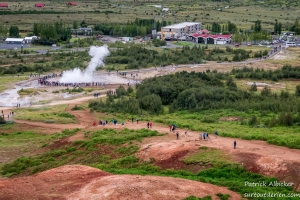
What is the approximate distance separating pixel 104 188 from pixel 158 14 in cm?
15024

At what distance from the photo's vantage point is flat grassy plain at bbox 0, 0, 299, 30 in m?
151

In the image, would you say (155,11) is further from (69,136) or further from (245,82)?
(69,136)

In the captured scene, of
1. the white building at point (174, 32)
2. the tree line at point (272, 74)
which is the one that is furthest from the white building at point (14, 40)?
the tree line at point (272, 74)

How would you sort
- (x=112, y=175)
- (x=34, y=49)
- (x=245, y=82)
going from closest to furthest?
(x=112, y=175) < (x=245, y=82) < (x=34, y=49)

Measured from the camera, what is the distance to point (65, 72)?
7844 cm

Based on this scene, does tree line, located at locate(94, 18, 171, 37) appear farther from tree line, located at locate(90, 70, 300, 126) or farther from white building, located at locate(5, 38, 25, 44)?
tree line, located at locate(90, 70, 300, 126)

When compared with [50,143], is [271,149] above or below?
above

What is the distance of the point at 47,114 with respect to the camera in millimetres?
53375

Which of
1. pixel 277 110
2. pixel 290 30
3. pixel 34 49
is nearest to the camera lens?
pixel 277 110

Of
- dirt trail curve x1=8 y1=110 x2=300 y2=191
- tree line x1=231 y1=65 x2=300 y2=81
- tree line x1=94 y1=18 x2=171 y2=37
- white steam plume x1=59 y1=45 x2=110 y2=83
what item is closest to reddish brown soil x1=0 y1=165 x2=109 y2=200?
dirt trail curve x1=8 y1=110 x2=300 y2=191

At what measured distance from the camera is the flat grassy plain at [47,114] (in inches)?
2004

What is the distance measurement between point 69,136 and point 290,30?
99531mm

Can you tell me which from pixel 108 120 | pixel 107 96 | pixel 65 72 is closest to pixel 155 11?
pixel 65 72

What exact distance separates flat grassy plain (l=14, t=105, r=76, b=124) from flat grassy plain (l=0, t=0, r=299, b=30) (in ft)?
274
